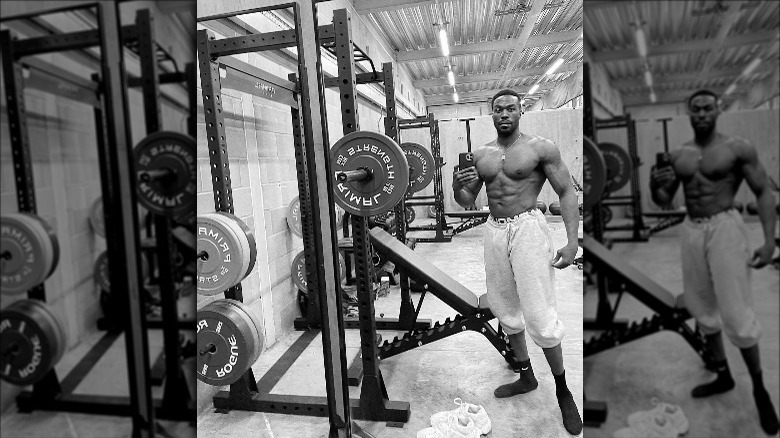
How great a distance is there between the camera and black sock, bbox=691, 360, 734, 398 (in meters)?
0.43

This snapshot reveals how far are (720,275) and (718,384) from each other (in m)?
0.11

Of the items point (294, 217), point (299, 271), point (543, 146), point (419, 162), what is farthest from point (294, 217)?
point (419, 162)

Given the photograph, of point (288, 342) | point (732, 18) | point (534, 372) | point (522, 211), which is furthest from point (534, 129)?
point (732, 18)

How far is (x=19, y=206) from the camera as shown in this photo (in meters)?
0.33

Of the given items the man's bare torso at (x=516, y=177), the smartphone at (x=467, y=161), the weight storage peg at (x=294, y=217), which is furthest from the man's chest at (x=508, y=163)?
the weight storage peg at (x=294, y=217)

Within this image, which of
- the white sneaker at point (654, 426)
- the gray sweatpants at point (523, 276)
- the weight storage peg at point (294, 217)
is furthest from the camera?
the weight storage peg at point (294, 217)

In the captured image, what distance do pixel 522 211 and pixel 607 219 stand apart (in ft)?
6.58

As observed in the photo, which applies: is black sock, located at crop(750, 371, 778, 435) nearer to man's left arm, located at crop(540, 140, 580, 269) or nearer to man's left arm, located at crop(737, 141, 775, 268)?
man's left arm, located at crop(737, 141, 775, 268)

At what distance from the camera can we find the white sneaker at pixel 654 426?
0.42 metres

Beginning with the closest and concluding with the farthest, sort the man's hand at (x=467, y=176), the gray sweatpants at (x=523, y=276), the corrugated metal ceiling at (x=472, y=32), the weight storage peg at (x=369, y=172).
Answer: the weight storage peg at (x=369, y=172)
the gray sweatpants at (x=523, y=276)
the man's hand at (x=467, y=176)
the corrugated metal ceiling at (x=472, y=32)

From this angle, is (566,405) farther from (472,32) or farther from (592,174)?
(472,32)

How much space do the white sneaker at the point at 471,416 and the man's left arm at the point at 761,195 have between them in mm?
1918

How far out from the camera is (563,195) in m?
2.23

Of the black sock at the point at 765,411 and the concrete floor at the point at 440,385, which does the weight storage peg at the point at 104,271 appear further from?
the concrete floor at the point at 440,385
